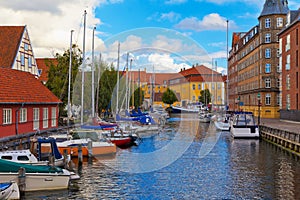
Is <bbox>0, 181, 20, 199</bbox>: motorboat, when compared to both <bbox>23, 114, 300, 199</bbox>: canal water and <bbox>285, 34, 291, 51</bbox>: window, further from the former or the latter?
<bbox>285, 34, 291, 51</bbox>: window

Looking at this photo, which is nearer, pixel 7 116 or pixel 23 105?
pixel 7 116

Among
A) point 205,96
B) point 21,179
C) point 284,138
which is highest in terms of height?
point 205,96

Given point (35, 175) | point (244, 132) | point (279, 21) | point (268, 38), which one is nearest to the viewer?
point (35, 175)

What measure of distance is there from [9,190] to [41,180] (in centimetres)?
211

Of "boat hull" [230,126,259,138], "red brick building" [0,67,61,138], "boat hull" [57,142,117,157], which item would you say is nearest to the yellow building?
"boat hull" [230,126,259,138]

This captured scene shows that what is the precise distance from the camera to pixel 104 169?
24938 mm

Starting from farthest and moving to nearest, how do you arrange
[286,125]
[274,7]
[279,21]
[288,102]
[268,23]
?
[268,23] < [274,7] < [279,21] < [288,102] < [286,125]

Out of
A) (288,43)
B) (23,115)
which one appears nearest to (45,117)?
(23,115)

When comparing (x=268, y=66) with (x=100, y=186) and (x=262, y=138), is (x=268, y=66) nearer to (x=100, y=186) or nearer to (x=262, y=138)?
(x=262, y=138)

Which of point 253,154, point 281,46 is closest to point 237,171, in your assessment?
point 253,154

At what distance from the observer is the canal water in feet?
62.0

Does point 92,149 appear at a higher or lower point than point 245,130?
lower

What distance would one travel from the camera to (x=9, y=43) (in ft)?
154

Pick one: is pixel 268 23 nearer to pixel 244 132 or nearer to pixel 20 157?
pixel 244 132
